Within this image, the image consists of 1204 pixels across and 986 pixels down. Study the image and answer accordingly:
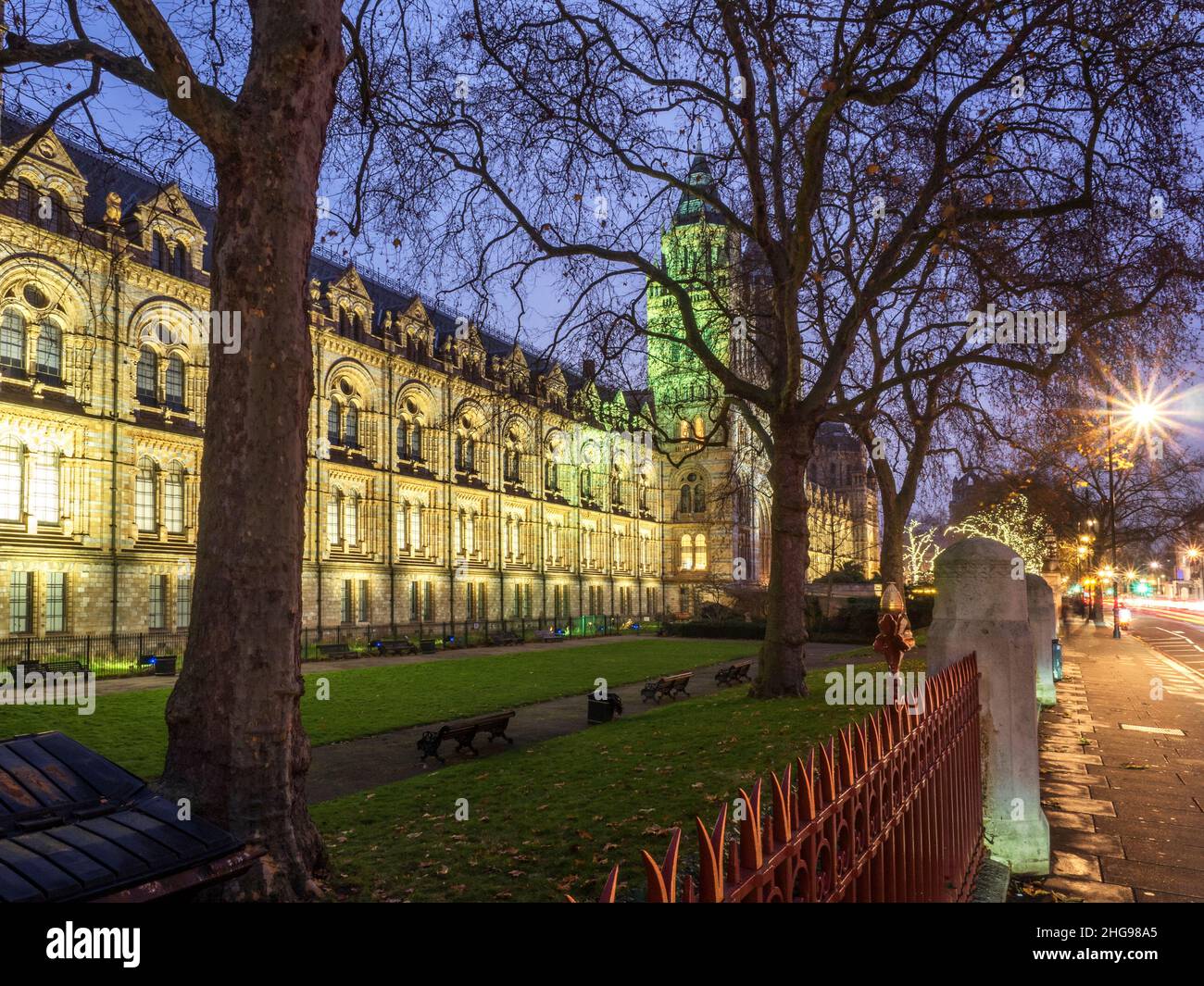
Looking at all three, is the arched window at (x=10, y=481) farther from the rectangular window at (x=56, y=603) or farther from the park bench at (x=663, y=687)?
the park bench at (x=663, y=687)

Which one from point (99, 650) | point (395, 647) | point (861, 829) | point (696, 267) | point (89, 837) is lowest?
point (395, 647)

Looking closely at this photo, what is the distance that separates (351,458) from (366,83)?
3680 centimetres

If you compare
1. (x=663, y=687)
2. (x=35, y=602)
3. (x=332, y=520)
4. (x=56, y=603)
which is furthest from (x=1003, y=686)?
(x=332, y=520)

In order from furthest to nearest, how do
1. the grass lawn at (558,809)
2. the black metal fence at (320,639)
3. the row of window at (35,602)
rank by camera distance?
the row of window at (35,602)
the black metal fence at (320,639)
the grass lawn at (558,809)

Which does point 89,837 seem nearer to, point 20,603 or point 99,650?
point 20,603

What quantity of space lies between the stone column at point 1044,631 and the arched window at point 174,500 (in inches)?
1272

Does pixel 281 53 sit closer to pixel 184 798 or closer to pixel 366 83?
pixel 366 83

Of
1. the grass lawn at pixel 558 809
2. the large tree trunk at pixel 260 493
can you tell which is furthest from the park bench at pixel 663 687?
the large tree trunk at pixel 260 493

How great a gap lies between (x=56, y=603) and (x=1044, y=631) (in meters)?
32.0

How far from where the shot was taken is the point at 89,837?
3.55 metres

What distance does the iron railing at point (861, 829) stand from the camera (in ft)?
6.63

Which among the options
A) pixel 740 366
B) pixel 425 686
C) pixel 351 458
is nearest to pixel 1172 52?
pixel 740 366

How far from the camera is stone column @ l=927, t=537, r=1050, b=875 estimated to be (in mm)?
6410

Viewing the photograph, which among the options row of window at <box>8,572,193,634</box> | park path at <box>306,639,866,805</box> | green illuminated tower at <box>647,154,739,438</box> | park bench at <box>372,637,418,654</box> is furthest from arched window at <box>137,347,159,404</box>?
park path at <box>306,639,866,805</box>
